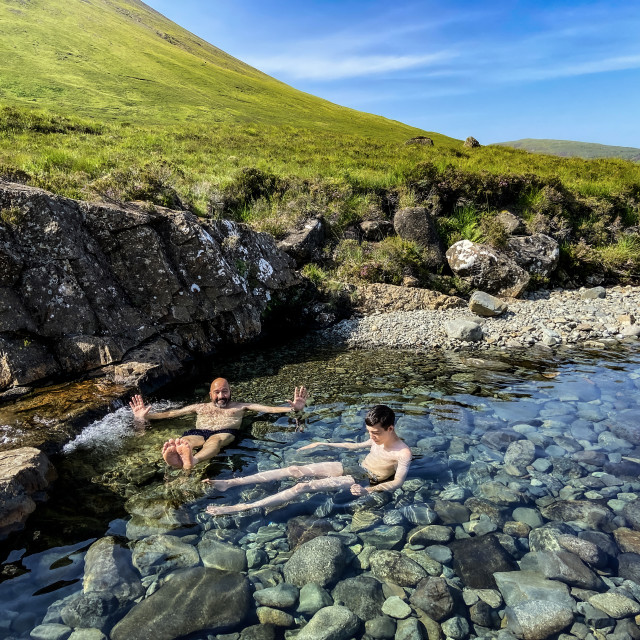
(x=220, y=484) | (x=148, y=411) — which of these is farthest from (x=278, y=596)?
(x=148, y=411)

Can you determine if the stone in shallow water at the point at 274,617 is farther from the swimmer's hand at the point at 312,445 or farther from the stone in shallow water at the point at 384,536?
the swimmer's hand at the point at 312,445

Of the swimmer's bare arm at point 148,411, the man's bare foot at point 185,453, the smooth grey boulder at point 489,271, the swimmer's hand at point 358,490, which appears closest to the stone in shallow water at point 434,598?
the swimmer's hand at point 358,490

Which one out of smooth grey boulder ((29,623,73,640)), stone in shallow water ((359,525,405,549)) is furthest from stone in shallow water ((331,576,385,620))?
smooth grey boulder ((29,623,73,640))

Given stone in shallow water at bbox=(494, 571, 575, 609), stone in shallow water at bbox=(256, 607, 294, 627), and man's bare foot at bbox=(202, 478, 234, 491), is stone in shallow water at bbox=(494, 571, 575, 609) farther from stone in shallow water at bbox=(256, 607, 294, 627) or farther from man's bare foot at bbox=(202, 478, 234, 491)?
man's bare foot at bbox=(202, 478, 234, 491)

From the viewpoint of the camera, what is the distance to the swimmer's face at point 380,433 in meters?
6.00

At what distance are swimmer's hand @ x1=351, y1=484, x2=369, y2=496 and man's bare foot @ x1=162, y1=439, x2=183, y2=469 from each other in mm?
2374

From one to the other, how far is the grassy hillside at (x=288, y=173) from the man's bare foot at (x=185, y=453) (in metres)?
8.51

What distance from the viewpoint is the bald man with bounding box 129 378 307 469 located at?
6.88 m

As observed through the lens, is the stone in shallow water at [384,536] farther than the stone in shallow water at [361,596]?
Yes

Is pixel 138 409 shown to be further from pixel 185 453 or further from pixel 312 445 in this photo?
pixel 312 445

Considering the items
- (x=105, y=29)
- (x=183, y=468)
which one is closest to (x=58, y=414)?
(x=183, y=468)

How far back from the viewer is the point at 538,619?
12.4 feet

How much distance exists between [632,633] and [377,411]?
3.28 metres

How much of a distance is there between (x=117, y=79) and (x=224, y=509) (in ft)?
194
